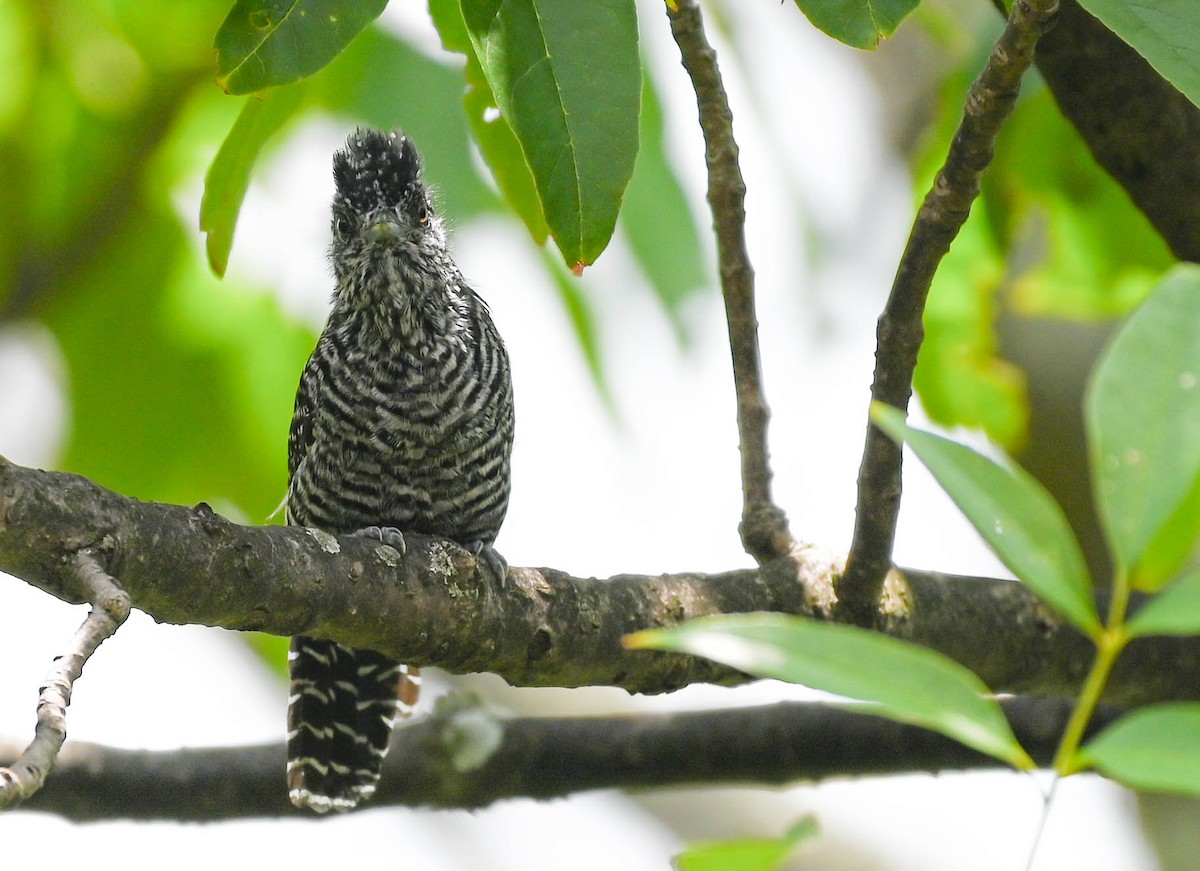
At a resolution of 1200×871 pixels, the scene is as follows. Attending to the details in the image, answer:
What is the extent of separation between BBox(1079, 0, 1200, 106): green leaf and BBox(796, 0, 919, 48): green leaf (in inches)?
12.0

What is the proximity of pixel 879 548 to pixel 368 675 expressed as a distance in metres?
1.68

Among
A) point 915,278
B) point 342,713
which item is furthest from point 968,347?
point 342,713

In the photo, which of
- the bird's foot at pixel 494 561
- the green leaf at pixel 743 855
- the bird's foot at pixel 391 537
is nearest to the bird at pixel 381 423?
the bird's foot at pixel 391 537

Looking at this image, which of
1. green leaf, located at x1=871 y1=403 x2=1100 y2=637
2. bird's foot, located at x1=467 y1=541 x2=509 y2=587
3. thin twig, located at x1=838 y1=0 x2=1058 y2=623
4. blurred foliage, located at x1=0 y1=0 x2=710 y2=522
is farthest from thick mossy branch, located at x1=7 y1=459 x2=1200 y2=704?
green leaf, located at x1=871 y1=403 x2=1100 y2=637

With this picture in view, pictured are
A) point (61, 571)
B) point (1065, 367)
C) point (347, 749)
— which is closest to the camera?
point (61, 571)

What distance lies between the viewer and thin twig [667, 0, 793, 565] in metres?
2.68

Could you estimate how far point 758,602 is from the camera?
2914 millimetres

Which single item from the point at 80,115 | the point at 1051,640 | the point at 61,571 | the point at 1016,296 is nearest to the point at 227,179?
the point at 61,571

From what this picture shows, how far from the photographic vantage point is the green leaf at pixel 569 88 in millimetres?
1825

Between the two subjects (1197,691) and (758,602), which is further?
(1197,691)

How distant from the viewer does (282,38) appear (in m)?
1.84

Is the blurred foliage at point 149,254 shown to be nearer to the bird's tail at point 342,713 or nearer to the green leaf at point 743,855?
the bird's tail at point 342,713

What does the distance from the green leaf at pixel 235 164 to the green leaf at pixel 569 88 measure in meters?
0.67

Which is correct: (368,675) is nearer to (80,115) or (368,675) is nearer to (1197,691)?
(80,115)
